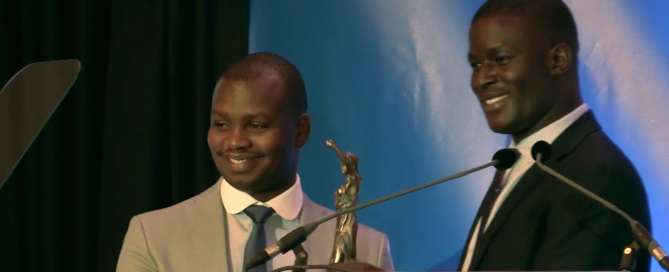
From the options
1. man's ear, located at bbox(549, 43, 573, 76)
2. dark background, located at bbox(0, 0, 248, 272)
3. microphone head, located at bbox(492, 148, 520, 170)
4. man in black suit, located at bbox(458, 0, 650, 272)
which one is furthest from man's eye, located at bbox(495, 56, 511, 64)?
dark background, located at bbox(0, 0, 248, 272)

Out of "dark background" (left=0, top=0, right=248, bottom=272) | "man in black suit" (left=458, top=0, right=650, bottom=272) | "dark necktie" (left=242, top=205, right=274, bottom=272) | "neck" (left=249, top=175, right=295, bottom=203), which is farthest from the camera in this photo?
"dark background" (left=0, top=0, right=248, bottom=272)

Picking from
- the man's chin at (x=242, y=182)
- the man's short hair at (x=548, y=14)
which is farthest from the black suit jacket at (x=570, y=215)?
the man's chin at (x=242, y=182)

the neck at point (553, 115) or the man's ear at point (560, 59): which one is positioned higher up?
the man's ear at point (560, 59)

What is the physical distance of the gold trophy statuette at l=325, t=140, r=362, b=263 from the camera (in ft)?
6.54

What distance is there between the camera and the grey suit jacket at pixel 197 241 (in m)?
2.24

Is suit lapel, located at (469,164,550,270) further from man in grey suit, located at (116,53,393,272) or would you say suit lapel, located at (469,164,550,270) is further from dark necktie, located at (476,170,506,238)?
man in grey suit, located at (116,53,393,272)

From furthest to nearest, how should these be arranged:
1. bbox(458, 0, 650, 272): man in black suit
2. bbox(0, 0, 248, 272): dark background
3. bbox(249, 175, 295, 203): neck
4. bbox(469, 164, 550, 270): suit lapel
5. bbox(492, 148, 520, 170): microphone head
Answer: bbox(0, 0, 248, 272): dark background, bbox(249, 175, 295, 203): neck, bbox(469, 164, 550, 270): suit lapel, bbox(458, 0, 650, 272): man in black suit, bbox(492, 148, 520, 170): microphone head

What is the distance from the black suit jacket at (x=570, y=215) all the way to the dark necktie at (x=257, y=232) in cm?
55

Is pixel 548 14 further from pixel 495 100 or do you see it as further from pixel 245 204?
pixel 245 204

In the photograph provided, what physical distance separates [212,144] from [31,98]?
484mm

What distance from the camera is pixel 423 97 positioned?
2574 mm

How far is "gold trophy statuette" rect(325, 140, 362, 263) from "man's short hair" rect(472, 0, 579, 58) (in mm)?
566

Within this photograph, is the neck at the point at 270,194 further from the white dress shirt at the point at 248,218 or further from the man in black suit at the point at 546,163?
the man in black suit at the point at 546,163

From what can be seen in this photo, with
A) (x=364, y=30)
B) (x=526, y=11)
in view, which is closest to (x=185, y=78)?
(x=364, y=30)
